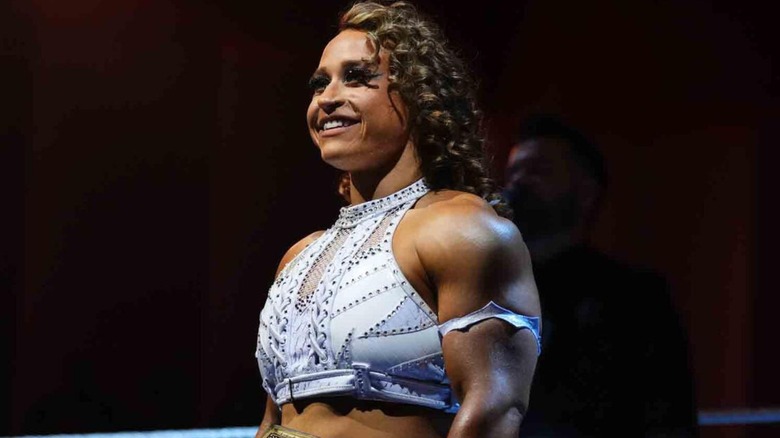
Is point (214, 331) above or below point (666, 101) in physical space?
below

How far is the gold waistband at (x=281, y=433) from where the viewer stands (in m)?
1.63

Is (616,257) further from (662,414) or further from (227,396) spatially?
(227,396)

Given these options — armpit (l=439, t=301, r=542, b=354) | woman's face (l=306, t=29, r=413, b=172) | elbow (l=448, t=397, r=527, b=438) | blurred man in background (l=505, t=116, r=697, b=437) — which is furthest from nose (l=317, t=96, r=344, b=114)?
blurred man in background (l=505, t=116, r=697, b=437)

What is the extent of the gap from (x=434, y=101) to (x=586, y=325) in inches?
28.4

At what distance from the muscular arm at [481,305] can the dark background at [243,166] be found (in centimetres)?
80

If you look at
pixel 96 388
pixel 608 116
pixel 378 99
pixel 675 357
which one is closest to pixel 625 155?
pixel 608 116

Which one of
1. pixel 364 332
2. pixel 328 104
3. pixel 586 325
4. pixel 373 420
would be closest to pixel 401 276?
pixel 364 332

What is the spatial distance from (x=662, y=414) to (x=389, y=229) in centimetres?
80

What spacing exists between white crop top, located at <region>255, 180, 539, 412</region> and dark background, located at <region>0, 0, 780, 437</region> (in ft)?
2.35

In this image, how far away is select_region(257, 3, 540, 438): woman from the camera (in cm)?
155

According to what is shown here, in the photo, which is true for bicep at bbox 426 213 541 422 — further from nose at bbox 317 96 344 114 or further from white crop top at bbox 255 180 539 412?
nose at bbox 317 96 344 114

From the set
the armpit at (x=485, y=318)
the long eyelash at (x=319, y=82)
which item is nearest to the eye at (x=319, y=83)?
the long eyelash at (x=319, y=82)

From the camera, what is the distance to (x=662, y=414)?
7.21 ft

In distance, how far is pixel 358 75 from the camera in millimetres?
1778
